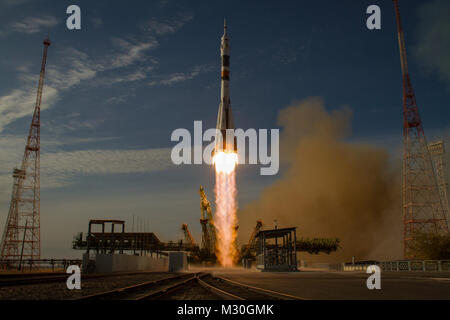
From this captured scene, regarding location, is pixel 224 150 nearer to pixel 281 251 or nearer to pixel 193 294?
pixel 281 251

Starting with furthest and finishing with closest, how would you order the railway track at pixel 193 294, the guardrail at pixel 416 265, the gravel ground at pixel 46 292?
the guardrail at pixel 416 265 < the gravel ground at pixel 46 292 < the railway track at pixel 193 294

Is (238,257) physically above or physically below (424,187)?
below

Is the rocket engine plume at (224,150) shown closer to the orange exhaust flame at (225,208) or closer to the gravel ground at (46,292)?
the orange exhaust flame at (225,208)

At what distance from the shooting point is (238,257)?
3440 inches

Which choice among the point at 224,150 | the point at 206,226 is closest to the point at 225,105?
the point at 224,150

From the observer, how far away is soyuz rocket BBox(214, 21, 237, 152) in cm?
5866

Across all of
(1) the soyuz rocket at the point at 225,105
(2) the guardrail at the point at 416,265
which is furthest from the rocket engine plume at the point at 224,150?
(2) the guardrail at the point at 416,265

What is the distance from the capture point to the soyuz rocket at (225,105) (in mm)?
58656

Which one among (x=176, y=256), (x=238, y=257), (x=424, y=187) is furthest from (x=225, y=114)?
(x=238, y=257)

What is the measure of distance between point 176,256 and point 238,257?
29.7 m

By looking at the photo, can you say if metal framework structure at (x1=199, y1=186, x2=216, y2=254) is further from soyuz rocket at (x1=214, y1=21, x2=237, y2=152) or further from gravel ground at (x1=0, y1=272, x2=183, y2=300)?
gravel ground at (x1=0, y1=272, x2=183, y2=300)
